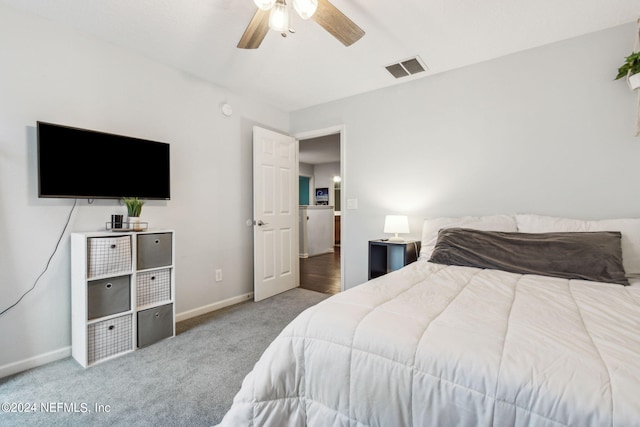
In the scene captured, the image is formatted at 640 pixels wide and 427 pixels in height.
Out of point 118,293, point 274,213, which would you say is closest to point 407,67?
point 274,213

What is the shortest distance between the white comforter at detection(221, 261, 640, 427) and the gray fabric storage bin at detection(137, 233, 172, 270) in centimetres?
152

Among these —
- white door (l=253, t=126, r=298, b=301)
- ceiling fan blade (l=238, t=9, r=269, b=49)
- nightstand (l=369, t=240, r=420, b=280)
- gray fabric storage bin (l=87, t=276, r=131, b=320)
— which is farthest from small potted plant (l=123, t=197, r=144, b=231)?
nightstand (l=369, t=240, r=420, b=280)

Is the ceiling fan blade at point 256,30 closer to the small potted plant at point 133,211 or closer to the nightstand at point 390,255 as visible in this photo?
the small potted plant at point 133,211

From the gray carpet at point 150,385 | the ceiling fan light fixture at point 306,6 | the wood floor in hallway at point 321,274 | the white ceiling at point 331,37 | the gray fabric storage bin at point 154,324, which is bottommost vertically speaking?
the gray carpet at point 150,385

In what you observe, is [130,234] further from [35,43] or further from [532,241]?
[532,241]

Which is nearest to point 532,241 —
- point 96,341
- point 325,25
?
point 325,25

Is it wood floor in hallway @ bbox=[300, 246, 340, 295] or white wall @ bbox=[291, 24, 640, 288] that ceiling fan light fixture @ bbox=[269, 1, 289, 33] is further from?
wood floor in hallway @ bbox=[300, 246, 340, 295]

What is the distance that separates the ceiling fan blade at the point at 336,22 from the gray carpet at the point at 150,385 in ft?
7.17

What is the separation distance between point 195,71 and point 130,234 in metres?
1.67

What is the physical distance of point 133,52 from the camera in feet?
7.81

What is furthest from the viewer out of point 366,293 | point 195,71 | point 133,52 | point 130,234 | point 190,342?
point 195,71

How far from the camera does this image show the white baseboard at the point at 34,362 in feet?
5.87

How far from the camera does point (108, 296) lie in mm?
1984

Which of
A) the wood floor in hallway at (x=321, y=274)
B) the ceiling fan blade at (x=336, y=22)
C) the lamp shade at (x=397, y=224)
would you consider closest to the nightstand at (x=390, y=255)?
the lamp shade at (x=397, y=224)
